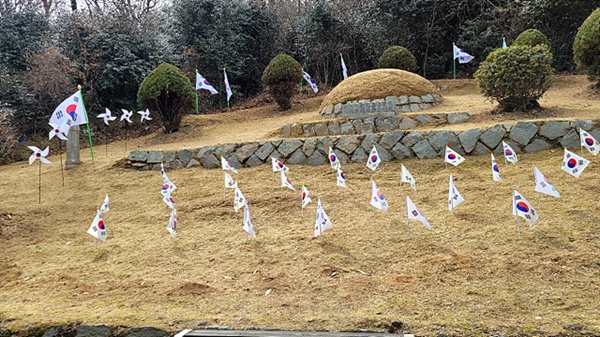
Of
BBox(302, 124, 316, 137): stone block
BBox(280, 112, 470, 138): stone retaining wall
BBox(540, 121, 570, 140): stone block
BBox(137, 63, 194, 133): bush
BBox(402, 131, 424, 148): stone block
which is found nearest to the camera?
BBox(540, 121, 570, 140): stone block

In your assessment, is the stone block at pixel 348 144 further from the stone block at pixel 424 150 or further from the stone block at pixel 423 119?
the stone block at pixel 423 119

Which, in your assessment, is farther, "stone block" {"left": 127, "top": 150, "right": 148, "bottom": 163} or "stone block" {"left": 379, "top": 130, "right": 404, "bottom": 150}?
"stone block" {"left": 127, "top": 150, "right": 148, "bottom": 163}

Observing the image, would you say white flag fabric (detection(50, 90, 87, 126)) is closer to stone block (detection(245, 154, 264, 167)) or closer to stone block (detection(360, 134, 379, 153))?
stone block (detection(245, 154, 264, 167))

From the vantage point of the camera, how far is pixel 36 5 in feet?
61.3

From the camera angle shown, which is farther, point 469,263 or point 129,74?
point 129,74

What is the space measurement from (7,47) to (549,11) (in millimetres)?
17184

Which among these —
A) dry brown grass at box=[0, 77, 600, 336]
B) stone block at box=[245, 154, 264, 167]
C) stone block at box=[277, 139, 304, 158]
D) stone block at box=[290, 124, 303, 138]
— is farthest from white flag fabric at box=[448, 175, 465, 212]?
stone block at box=[290, 124, 303, 138]

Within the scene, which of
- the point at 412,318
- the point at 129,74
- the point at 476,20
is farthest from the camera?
the point at 476,20

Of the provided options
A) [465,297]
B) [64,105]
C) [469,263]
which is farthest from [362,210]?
[64,105]

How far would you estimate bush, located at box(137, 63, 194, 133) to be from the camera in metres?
11.9

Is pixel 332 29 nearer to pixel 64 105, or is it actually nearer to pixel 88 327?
pixel 64 105

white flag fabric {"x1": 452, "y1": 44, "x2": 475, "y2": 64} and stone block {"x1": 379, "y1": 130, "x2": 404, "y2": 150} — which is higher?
white flag fabric {"x1": 452, "y1": 44, "x2": 475, "y2": 64}

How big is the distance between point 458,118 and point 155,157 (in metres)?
5.93

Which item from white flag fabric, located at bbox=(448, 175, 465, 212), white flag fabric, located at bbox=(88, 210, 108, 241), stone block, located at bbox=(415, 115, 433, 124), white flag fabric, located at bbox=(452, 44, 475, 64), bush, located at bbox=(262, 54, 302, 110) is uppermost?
white flag fabric, located at bbox=(452, 44, 475, 64)
